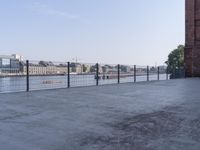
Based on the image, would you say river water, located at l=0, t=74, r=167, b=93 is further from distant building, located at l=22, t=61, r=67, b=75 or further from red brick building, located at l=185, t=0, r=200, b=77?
red brick building, located at l=185, t=0, r=200, b=77

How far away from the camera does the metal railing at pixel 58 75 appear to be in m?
11.5

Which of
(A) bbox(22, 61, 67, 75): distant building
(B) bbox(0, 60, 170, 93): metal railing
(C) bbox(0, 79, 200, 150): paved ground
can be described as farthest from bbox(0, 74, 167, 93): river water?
(C) bbox(0, 79, 200, 150): paved ground

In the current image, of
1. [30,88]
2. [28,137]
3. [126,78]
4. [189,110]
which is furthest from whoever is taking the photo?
[126,78]

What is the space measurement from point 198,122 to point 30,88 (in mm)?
7597

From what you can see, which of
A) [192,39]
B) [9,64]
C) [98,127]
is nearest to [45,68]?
[9,64]

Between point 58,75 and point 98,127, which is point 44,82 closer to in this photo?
A: point 58,75

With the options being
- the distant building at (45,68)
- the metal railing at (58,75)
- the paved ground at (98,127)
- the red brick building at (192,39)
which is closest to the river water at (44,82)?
the metal railing at (58,75)

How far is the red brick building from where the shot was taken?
27.2 m

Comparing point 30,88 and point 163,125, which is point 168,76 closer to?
point 30,88

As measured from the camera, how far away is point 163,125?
548cm

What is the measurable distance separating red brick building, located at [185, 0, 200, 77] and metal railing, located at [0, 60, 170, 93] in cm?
875

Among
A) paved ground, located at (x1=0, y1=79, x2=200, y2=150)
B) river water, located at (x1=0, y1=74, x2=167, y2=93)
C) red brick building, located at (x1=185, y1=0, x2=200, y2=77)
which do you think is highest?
red brick building, located at (x1=185, y1=0, x2=200, y2=77)

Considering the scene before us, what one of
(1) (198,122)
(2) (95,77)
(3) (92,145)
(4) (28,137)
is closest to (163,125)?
(1) (198,122)

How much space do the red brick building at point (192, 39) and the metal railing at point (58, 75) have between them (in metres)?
8.75
